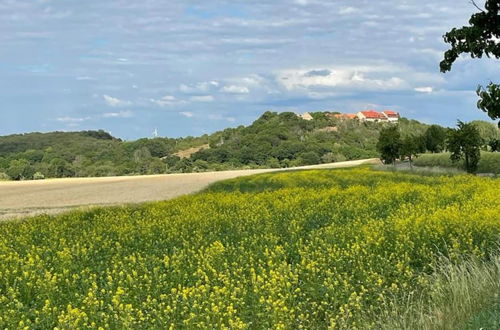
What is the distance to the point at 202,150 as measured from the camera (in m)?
136

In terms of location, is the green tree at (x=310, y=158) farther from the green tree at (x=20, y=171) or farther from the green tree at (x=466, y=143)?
the green tree at (x=466, y=143)

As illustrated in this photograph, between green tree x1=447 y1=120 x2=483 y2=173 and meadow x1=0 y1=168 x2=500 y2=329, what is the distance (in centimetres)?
3027

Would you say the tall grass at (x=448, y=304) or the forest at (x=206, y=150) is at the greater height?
the forest at (x=206, y=150)

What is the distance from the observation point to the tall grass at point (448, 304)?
855cm

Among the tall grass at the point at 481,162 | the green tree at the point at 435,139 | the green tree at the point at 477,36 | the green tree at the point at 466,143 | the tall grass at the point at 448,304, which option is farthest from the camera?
the green tree at the point at 435,139

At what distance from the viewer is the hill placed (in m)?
114

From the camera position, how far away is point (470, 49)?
14.5m

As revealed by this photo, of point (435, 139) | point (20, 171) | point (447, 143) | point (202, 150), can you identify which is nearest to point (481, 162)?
point (447, 143)

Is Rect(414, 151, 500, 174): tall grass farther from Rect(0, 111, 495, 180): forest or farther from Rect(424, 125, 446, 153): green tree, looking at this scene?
Rect(0, 111, 495, 180): forest

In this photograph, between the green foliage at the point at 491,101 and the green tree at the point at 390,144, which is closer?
the green foliage at the point at 491,101

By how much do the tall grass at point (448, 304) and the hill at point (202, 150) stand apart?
314 feet

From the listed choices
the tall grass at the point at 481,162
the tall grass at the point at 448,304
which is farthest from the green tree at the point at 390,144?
the tall grass at the point at 448,304

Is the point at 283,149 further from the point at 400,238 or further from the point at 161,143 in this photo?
the point at 400,238

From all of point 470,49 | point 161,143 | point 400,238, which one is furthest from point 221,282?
point 161,143
